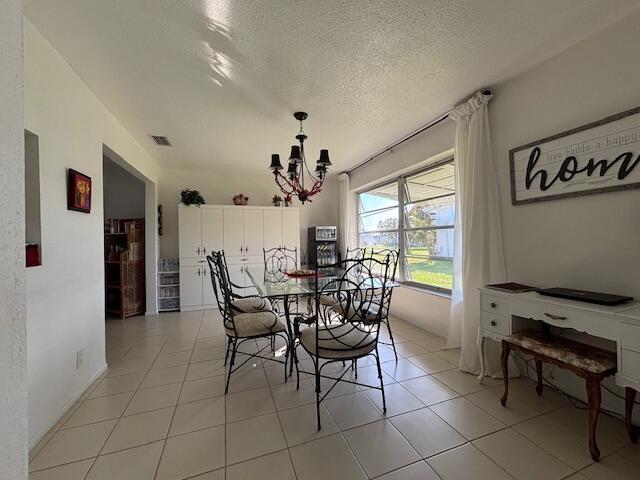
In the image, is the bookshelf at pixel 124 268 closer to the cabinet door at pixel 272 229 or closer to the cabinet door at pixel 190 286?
the cabinet door at pixel 190 286

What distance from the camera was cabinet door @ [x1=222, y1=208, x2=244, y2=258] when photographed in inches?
180

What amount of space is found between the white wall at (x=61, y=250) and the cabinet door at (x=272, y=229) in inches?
101

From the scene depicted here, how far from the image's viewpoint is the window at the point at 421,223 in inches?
125

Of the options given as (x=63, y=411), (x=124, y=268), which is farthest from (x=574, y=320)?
(x=124, y=268)

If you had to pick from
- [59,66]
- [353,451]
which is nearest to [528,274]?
[353,451]

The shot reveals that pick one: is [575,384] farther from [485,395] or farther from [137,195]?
[137,195]

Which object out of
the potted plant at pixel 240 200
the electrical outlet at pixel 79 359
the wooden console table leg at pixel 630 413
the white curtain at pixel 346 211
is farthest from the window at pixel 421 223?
the electrical outlet at pixel 79 359

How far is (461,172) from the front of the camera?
8.51ft

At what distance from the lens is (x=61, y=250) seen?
6.20 ft

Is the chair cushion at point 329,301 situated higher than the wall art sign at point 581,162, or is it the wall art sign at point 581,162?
the wall art sign at point 581,162

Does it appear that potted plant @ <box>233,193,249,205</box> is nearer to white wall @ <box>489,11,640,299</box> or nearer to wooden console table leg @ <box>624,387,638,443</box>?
white wall @ <box>489,11,640,299</box>

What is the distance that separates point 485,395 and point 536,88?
2426mm

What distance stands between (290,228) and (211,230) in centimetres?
138

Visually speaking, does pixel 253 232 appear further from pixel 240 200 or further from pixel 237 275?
pixel 237 275
